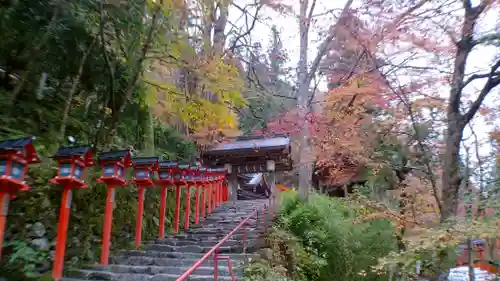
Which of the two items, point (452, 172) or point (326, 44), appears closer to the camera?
point (452, 172)

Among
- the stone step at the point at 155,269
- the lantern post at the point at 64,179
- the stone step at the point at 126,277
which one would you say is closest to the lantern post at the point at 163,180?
the stone step at the point at 155,269

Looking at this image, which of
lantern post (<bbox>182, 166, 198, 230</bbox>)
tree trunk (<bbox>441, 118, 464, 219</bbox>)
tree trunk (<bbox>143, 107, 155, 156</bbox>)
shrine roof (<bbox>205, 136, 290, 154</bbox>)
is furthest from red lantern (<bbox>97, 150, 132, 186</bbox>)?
shrine roof (<bbox>205, 136, 290, 154</bbox>)

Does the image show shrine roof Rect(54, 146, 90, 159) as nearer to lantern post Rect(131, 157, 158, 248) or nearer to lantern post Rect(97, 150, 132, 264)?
lantern post Rect(97, 150, 132, 264)

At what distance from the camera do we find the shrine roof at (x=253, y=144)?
17812 mm

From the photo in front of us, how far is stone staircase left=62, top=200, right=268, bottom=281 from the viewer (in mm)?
6250

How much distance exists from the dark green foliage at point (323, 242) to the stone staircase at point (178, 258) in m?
0.80

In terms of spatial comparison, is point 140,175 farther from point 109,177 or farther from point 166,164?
point 109,177

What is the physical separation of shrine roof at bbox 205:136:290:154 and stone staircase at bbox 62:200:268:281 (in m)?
7.21

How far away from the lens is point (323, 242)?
1142cm

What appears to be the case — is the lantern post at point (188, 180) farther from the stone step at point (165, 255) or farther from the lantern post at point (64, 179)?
the lantern post at point (64, 179)

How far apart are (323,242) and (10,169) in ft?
30.0

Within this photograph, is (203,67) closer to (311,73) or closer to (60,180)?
(60,180)

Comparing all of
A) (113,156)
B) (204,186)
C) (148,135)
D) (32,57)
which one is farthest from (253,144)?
(32,57)

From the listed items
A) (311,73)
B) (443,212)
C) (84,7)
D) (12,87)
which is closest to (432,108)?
(443,212)
